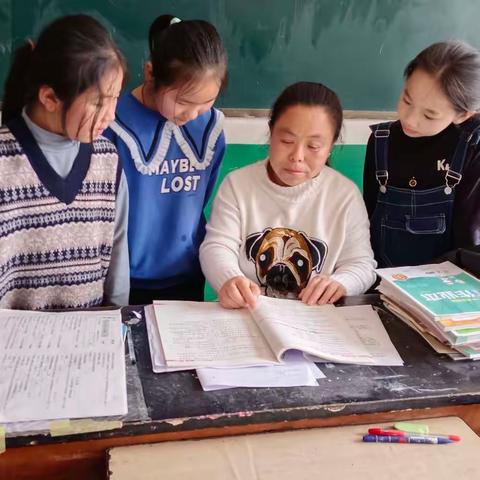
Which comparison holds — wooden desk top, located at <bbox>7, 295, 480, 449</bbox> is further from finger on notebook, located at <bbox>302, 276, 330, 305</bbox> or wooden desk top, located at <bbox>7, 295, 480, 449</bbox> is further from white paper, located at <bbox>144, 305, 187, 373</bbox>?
finger on notebook, located at <bbox>302, 276, 330, 305</bbox>

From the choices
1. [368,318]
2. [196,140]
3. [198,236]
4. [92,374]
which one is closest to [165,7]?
[196,140]

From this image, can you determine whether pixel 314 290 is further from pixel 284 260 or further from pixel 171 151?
pixel 171 151

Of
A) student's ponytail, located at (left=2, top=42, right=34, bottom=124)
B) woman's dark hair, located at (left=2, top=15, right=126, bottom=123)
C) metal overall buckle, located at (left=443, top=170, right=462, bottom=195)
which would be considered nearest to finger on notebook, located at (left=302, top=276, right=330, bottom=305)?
metal overall buckle, located at (left=443, top=170, right=462, bottom=195)

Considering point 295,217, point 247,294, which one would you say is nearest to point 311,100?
point 295,217

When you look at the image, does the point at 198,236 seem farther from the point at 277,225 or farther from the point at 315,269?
the point at 315,269

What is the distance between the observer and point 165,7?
1977 mm

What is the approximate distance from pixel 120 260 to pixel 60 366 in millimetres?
450

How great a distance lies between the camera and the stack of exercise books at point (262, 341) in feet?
3.29

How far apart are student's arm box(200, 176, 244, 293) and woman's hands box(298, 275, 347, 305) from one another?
0.16 metres

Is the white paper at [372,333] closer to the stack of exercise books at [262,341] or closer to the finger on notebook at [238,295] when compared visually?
the stack of exercise books at [262,341]

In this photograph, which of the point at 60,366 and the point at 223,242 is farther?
the point at 223,242

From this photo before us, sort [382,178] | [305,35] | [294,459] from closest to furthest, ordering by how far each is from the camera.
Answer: [294,459], [382,178], [305,35]

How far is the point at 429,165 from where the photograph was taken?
1.57 meters

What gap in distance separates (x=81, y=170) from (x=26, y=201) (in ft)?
0.44
